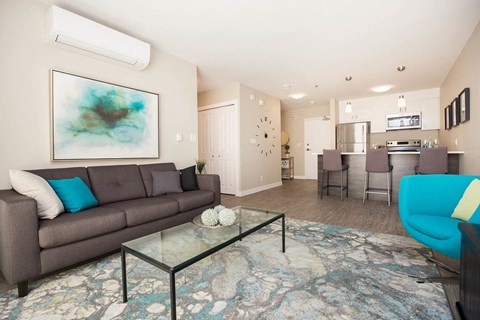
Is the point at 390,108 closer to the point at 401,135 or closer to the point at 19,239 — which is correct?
the point at 401,135

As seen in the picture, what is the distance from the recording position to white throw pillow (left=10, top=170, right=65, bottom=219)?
1783 mm

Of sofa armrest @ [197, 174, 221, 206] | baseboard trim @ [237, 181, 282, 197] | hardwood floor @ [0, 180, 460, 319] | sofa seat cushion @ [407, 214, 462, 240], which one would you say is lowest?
hardwood floor @ [0, 180, 460, 319]

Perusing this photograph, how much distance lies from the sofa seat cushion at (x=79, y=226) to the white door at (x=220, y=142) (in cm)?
328

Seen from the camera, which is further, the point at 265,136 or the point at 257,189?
the point at 265,136

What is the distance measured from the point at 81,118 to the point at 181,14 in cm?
162

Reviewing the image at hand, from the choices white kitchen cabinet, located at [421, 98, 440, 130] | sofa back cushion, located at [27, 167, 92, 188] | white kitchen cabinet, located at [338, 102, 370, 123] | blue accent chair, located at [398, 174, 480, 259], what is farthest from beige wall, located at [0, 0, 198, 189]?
white kitchen cabinet, located at [421, 98, 440, 130]

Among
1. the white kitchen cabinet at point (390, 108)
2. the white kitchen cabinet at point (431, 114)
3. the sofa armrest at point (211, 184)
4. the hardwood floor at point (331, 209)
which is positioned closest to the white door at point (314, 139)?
the white kitchen cabinet at point (390, 108)

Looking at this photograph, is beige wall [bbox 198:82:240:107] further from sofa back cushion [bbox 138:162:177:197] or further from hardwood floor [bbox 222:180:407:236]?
sofa back cushion [bbox 138:162:177:197]

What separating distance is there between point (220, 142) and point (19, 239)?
13.5 feet

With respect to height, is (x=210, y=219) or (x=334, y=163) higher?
(x=334, y=163)

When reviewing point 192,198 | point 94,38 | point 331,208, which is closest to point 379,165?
point 331,208

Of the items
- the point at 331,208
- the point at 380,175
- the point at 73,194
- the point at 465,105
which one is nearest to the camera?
the point at 73,194

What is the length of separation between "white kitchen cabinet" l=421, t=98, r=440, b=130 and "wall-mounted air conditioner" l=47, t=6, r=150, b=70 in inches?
256

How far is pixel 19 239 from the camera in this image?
154cm
